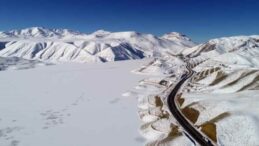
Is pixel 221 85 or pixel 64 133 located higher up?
pixel 221 85

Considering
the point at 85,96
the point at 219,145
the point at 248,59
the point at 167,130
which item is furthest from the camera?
the point at 248,59

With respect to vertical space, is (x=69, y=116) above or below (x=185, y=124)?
below

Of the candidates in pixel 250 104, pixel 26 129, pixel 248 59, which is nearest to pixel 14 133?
pixel 26 129

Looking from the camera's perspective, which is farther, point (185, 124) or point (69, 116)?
point (69, 116)

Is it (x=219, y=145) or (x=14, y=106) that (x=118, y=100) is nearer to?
(x=14, y=106)

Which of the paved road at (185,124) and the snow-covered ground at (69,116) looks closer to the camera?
the paved road at (185,124)

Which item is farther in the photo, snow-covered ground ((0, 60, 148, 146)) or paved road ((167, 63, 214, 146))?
snow-covered ground ((0, 60, 148, 146))

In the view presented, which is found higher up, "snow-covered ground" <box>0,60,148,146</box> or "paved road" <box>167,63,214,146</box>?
"paved road" <box>167,63,214,146</box>

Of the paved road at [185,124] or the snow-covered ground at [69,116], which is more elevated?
the paved road at [185,124]
